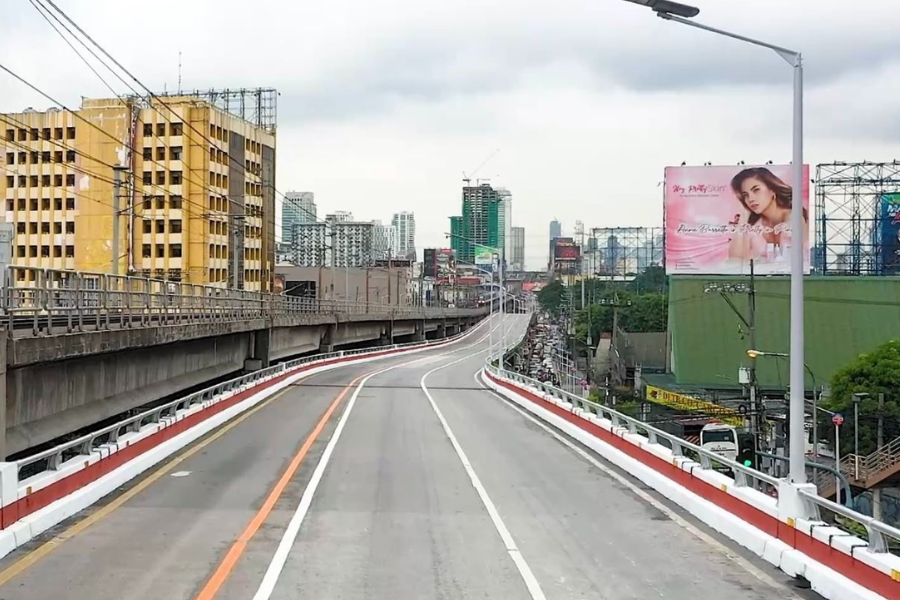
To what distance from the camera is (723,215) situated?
63875 mm

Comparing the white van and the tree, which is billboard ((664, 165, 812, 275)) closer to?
the white van

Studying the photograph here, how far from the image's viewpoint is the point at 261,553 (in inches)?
413

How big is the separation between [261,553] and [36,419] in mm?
8796

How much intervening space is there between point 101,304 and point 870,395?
3719 cm

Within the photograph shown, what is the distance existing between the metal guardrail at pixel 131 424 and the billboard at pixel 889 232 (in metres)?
42.4

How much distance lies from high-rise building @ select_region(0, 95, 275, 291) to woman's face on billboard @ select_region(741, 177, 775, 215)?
139 ft

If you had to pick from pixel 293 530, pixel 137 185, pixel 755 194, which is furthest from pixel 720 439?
pixel 137 185

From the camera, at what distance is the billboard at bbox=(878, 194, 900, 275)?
65.1m

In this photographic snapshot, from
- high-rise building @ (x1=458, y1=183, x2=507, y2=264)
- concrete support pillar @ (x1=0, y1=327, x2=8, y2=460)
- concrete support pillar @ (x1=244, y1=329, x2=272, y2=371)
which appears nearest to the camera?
concrete support pillar @ (x1=0, y1=327, x2=8, y2=460)

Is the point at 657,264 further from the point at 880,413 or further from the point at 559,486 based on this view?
the point at 559,486

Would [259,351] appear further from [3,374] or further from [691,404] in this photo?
[3,374]

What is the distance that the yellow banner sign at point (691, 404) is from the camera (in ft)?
148

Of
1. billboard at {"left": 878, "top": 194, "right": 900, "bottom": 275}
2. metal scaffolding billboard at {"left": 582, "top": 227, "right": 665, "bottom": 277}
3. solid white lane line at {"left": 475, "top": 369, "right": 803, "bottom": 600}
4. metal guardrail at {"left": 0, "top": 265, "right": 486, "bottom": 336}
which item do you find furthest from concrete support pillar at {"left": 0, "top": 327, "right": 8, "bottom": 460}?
metal scaffolding billboard at {"left": 582, "top": 227, "right": 665, "bottom": 277}

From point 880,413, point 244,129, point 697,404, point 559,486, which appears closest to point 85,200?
point 244,129
